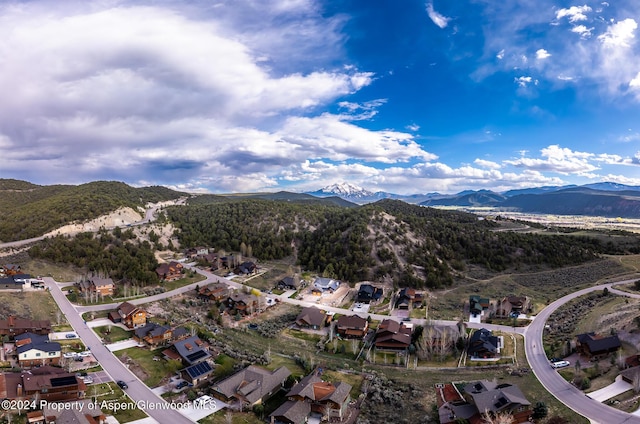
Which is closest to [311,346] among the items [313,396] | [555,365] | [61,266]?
[313,396]

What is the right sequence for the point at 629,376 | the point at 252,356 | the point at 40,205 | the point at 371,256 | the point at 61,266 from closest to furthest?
the point at 629,376 → the point at 252,356 → the point at 61,266 → the point at 371,256 → the point at 40,205

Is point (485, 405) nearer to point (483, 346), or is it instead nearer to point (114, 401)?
point (483, 346)

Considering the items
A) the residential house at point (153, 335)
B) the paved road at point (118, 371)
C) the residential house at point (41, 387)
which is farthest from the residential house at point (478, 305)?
the residential house at point (41, 387)

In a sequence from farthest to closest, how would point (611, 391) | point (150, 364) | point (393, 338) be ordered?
1. point (393, 338)
2. point (150, 364)
3. point (611, 391)

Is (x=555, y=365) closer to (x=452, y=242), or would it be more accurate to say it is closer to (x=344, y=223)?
(x=452, y=242)

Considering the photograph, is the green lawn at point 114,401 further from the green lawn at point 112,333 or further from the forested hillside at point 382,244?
the forested hillside at point 382,244

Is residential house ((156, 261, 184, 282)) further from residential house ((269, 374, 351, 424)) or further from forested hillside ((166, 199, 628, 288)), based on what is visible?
residential house ((269, 374, 351, 424))

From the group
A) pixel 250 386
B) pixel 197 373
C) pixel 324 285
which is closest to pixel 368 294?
pixel 324 285
